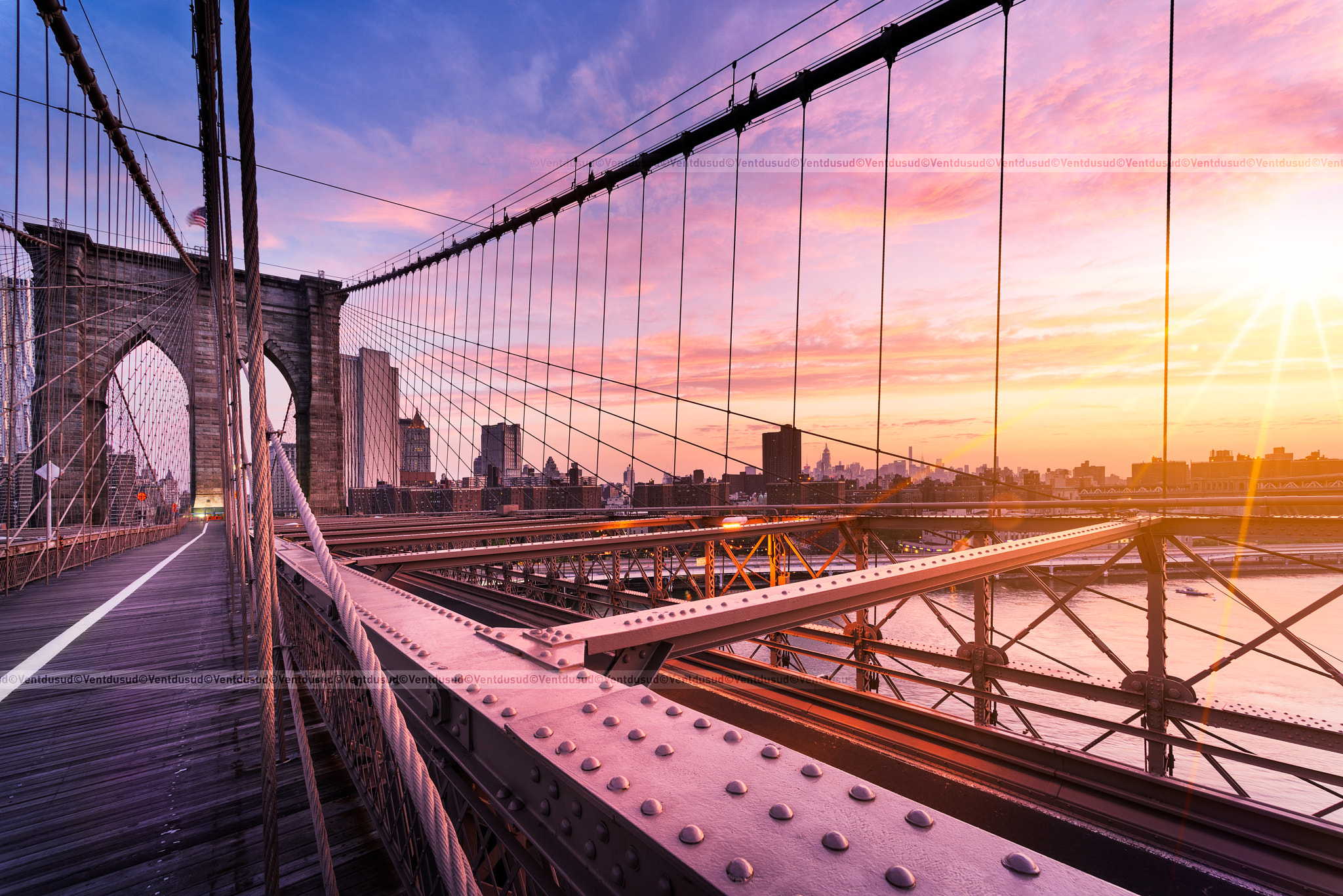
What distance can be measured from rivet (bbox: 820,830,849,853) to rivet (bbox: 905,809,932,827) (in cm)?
11

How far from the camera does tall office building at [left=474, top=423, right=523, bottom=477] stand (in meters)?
19.1

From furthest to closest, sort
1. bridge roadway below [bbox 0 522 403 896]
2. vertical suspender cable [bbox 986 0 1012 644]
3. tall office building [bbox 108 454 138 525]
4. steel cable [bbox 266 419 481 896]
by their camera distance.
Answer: tall office building [bbox 108 454 138 525] → vertical suspender cable [bbox 986 0 1012 644] → bridge roadway below [bbox 0 522 403 896] → steel cable [bbox 266 419 481 896]

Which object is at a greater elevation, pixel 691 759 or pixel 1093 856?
pixel 691 759

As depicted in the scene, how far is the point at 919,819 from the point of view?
0.71 m

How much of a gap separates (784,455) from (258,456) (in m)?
15.4

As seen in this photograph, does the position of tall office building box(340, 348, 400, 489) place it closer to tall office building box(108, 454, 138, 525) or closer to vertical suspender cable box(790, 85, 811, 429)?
tall office building box(108, 454, 138, 525)

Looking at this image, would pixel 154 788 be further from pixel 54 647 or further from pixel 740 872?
pixel 54 647

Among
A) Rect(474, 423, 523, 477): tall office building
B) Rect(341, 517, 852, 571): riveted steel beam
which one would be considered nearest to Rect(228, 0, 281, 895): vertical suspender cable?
Rect(341, 517, 852, 571): riveted steel beam

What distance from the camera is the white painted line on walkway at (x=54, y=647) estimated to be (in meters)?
5.33

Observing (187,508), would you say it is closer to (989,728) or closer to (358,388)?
(358,388)

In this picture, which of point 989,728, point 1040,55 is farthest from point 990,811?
point 1040,55

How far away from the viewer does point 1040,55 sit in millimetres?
10648

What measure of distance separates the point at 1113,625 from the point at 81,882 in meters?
61.6

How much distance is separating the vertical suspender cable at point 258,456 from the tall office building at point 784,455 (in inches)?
320
